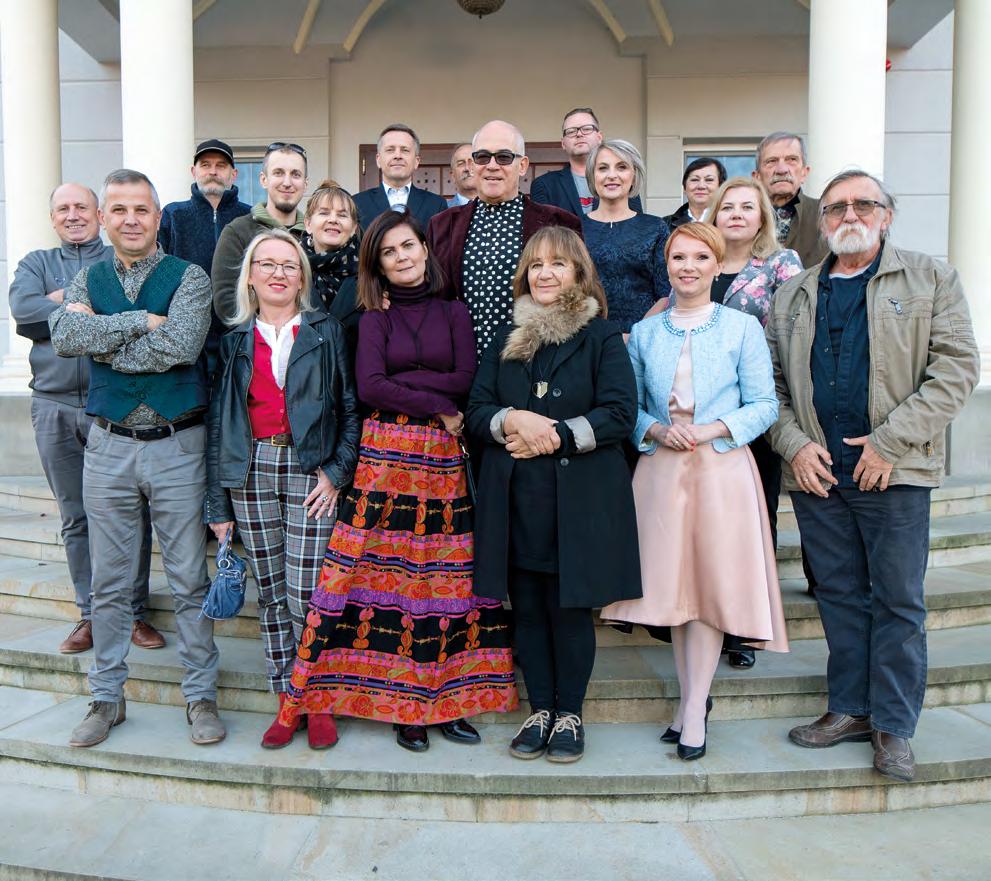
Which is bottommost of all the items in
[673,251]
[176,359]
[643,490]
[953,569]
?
[953,569]

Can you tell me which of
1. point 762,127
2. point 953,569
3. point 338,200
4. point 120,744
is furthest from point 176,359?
point 762,127

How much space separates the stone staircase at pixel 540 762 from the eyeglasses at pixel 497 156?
84.4 inches

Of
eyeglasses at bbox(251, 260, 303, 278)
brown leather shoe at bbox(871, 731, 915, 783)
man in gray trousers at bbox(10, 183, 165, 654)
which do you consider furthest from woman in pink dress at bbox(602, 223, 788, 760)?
man in gray trousers at bbox(10, 183, 165, 654)

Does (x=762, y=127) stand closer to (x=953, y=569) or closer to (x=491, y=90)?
(x=491, y=90)

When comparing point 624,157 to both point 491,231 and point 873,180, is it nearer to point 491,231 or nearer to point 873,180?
point 491,231

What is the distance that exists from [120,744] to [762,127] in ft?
26.4

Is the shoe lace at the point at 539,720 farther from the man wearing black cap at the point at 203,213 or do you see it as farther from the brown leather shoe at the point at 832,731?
the man wearing black cap at the point at 203,213

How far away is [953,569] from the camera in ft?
15.6

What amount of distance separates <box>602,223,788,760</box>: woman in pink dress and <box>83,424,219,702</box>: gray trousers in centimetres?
158

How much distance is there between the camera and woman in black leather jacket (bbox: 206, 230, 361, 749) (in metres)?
3.05


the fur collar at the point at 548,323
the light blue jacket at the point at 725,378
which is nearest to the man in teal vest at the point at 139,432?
the fur collar at the point at 548,323

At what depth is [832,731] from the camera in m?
3.14

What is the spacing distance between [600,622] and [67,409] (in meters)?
2.71

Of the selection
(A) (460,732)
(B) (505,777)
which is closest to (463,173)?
(A) (460,732)
